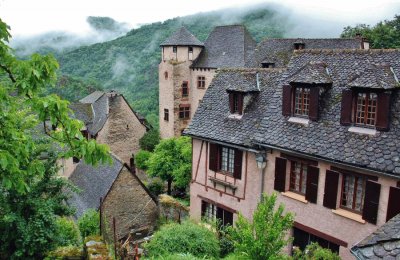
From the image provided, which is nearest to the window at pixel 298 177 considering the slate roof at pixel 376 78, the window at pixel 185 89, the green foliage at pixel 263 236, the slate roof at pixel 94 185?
the slate roof at pixel 376 78

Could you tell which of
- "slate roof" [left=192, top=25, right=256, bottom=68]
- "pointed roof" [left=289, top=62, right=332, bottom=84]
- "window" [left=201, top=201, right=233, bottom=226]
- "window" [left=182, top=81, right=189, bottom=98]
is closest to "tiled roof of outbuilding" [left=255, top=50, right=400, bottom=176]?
"pointed roof" [left=289, top=62, right=332, bottom=84]

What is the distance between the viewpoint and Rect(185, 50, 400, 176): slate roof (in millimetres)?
11028

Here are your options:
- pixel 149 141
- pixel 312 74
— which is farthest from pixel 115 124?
pixel 312 74

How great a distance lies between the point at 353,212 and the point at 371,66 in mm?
4585

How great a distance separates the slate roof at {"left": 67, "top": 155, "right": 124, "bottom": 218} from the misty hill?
4165cm

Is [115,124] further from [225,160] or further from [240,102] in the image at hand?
[240,102]

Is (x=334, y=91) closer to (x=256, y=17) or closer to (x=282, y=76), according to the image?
(x=282, y=76)

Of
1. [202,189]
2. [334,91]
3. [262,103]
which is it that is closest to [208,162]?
[202,189]

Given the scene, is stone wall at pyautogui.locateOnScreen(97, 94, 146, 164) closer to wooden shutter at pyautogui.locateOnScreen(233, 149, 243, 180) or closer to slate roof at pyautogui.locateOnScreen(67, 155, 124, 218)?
slate roof at pyautogui.locateOnScreen(67, 155, 124, 218)

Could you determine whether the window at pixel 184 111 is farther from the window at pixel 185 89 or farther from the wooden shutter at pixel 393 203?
the wooden shutter at pixel 393 203

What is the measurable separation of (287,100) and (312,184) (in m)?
3.08

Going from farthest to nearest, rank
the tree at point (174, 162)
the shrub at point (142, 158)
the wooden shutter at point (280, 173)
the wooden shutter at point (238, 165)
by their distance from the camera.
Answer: the shrub at point (142, 158)
the tree at point (174, 162)
the wooden shutter at point (238, 165)
the wooden shutter at point (280, 173)

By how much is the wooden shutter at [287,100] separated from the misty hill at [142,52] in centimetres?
5222

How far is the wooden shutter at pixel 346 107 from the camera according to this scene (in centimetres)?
1174
